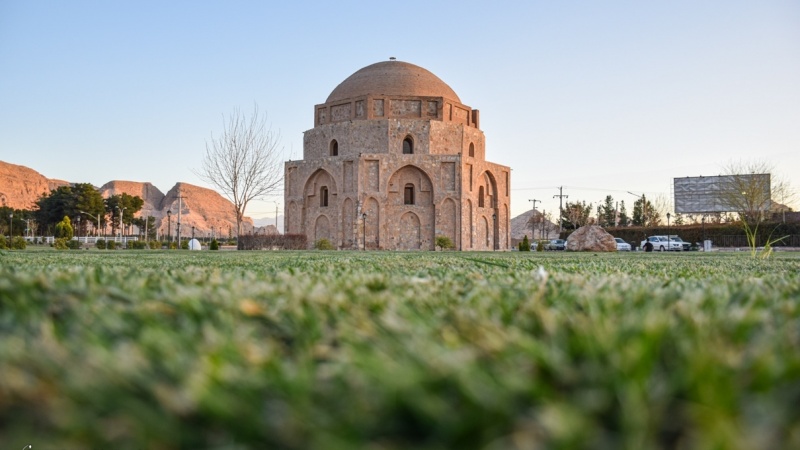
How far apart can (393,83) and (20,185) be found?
8320 cm

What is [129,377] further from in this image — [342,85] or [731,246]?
[731,246]

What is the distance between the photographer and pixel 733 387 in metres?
0.55

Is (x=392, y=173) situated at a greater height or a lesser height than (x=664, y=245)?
greater

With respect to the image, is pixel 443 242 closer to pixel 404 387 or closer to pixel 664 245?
pixel 664 245

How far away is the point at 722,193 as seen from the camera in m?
46.6

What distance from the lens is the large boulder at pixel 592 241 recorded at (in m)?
23.5

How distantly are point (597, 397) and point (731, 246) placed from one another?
44.9m

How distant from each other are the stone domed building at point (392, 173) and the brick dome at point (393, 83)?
9cm

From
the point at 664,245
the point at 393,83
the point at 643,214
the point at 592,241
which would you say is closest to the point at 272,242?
the point at 393,83

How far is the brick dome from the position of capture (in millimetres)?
34812

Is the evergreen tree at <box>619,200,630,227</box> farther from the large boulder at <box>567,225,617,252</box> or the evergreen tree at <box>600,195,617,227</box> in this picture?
the large boulder at <box>567,225,617,252</box>

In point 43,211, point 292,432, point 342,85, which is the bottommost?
point 292,432

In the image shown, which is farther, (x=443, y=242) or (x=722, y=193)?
(x=722, y=193)

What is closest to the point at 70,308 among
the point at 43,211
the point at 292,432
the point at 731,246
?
the point at 292,432
